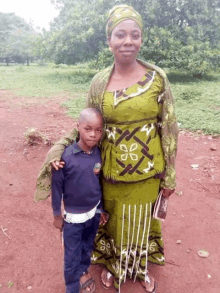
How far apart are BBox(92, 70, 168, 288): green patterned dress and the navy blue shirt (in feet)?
0.33

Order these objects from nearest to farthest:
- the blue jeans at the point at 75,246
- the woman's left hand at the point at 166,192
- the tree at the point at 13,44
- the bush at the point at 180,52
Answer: the blue jeans at the point at 75,246, the woman's left hand at the point at 166,192, the bush at the point at 180,52, the tree at the point at 13,44

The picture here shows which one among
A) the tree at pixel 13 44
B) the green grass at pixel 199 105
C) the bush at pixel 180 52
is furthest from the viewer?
the tree at pixel 13 44

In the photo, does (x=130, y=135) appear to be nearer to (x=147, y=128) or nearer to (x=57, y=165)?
(x=147, y=128)

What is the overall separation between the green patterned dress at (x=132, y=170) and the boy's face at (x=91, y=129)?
74 millimetres

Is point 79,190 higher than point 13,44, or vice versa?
point 79,190

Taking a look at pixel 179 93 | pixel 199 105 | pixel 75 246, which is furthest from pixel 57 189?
pixel 179 93

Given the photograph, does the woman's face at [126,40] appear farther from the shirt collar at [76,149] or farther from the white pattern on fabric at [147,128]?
the shirt collar at [76,149]

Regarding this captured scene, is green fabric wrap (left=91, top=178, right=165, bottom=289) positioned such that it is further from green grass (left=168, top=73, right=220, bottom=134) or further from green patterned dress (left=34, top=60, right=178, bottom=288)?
green grass (left=168, top=73, right=220, bottom=134)

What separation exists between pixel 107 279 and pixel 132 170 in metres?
1.12

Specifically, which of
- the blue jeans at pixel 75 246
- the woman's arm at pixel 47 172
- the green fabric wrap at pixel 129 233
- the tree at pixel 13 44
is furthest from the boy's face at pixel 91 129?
the tree at pixel 13 44

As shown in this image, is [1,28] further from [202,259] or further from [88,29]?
[202,259]

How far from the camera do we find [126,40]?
1545 millimetres

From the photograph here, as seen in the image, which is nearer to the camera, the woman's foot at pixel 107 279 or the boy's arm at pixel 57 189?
the boy's arm at pixel 57 189

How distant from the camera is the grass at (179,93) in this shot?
6246 mm
